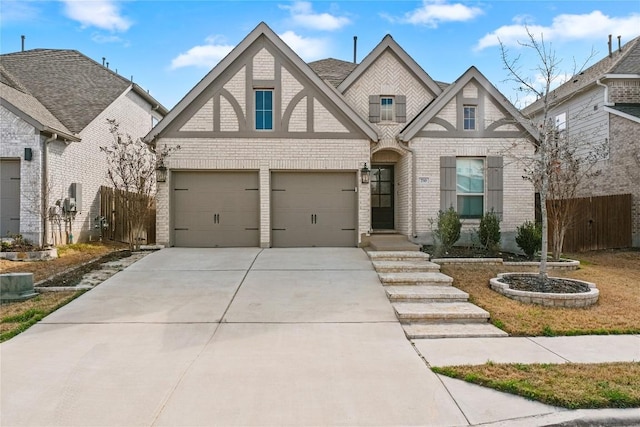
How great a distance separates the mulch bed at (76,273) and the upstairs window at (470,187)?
9939mm

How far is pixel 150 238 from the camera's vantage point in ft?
44.4

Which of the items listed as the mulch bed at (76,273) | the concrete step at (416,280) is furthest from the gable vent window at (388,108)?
the mulch bed at (76,273)

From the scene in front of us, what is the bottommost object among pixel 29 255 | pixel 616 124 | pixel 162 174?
pixel 29 255

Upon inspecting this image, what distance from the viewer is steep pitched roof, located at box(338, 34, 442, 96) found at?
13.2 meters

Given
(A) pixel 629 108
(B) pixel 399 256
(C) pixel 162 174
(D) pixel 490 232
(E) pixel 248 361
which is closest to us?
(E) pixel 248 361

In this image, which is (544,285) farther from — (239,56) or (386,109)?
(239,56)

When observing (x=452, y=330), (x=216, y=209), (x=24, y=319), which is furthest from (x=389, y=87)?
(x=24, y=319)

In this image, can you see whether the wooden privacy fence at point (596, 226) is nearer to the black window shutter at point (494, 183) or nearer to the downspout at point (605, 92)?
the black window shutter at point (494, 183)

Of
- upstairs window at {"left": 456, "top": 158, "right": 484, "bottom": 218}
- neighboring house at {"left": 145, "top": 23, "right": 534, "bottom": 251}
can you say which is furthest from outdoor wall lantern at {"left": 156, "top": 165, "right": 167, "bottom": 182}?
upstairs window at {"left": 456, "top": 158, "right": 484, "bottom": 218}

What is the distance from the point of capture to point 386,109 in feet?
44.0

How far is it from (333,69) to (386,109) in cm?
427

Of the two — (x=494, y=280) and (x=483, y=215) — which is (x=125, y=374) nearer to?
(x=494, y=280)

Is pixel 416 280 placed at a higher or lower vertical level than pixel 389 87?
lower

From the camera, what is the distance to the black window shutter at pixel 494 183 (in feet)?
39.9
